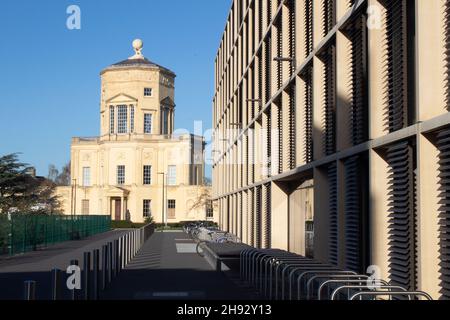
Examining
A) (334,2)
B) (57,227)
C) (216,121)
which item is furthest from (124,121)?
(334,2)

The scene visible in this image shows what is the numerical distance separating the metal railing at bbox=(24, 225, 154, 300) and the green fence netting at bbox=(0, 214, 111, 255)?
7.01 meters

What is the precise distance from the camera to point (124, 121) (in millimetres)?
92750

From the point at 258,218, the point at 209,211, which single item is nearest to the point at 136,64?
the point at 209,211

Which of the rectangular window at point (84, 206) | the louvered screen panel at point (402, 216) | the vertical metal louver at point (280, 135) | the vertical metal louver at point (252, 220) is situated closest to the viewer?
the louvered screen panel at point (402, 216)

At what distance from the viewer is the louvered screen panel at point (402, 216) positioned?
10891mm

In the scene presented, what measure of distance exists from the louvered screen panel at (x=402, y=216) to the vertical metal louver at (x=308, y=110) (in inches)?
306

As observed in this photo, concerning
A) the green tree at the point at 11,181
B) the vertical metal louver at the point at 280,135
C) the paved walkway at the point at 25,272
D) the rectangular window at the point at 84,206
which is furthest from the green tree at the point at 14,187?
the rectangular window at the point at 84,206

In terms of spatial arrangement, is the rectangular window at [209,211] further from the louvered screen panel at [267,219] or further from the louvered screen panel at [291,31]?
the louvered screen panel at [291,31]

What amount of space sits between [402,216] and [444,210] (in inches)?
59.7

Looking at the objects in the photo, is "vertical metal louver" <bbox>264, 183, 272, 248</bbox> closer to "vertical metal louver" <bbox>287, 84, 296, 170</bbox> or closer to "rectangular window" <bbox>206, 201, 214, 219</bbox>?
"vertical metal louver" <bbox>287, 84, 296, 170</bbox>

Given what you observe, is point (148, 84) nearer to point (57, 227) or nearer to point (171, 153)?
point (171, 153)

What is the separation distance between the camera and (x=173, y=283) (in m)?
18.0

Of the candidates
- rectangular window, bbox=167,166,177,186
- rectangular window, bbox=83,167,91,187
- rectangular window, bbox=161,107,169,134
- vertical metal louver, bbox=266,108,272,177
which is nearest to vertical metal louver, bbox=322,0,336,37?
vertical metal louver, bbox=266,108,272,177

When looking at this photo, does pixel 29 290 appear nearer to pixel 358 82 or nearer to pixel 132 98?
pixel 358 82
